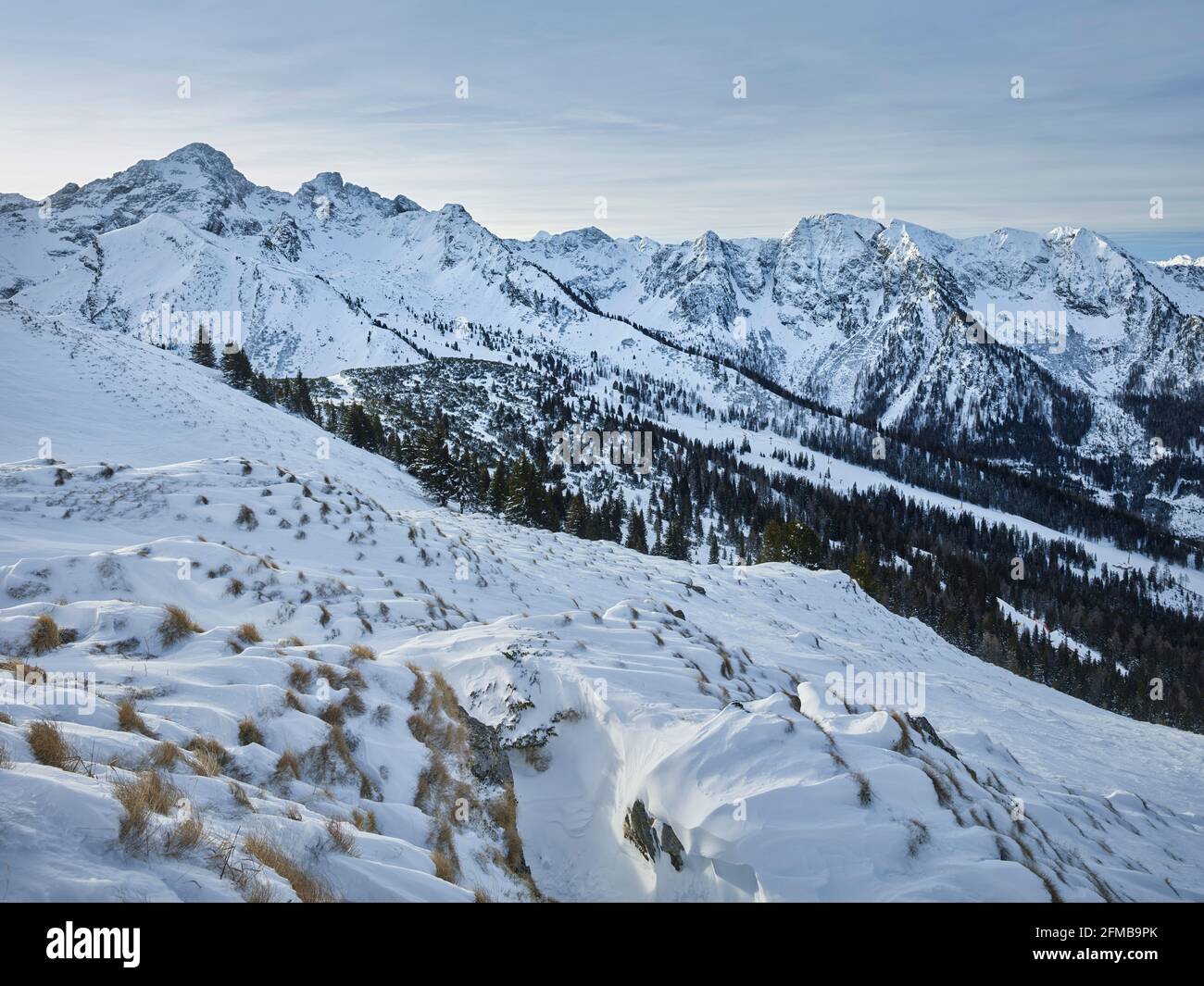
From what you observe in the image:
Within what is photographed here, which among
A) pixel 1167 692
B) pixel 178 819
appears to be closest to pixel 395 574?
pixel 178 819

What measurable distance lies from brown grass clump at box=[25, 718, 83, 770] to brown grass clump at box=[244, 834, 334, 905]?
208 cm

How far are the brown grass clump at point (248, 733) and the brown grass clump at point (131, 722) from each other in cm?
114

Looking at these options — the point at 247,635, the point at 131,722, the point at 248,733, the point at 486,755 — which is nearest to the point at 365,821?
the point at 248,733

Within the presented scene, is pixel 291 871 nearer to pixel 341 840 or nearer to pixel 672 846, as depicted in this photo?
pixel 341 840

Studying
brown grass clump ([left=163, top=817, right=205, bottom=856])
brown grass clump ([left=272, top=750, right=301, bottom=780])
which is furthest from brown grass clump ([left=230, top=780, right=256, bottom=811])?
brown grass clump ([left=272, top=750, right=301, bottom=780])

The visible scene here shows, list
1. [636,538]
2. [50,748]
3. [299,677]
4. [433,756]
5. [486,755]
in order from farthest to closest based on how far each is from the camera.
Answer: [636,538], [486,755], [299,677], [433,756], [50,748]

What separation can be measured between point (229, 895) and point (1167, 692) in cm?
12744

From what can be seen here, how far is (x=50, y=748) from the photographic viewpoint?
18.8ft

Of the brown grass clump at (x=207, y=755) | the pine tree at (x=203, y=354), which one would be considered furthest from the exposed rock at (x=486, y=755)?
the pine tree at (x=203, y=354)

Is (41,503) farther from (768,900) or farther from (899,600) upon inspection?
(899,600)

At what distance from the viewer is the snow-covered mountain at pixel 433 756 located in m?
5.63

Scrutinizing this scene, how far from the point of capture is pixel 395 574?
2053 cm

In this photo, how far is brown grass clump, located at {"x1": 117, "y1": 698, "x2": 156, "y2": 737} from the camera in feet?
23.2

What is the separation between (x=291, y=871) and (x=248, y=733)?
12.2 feet
